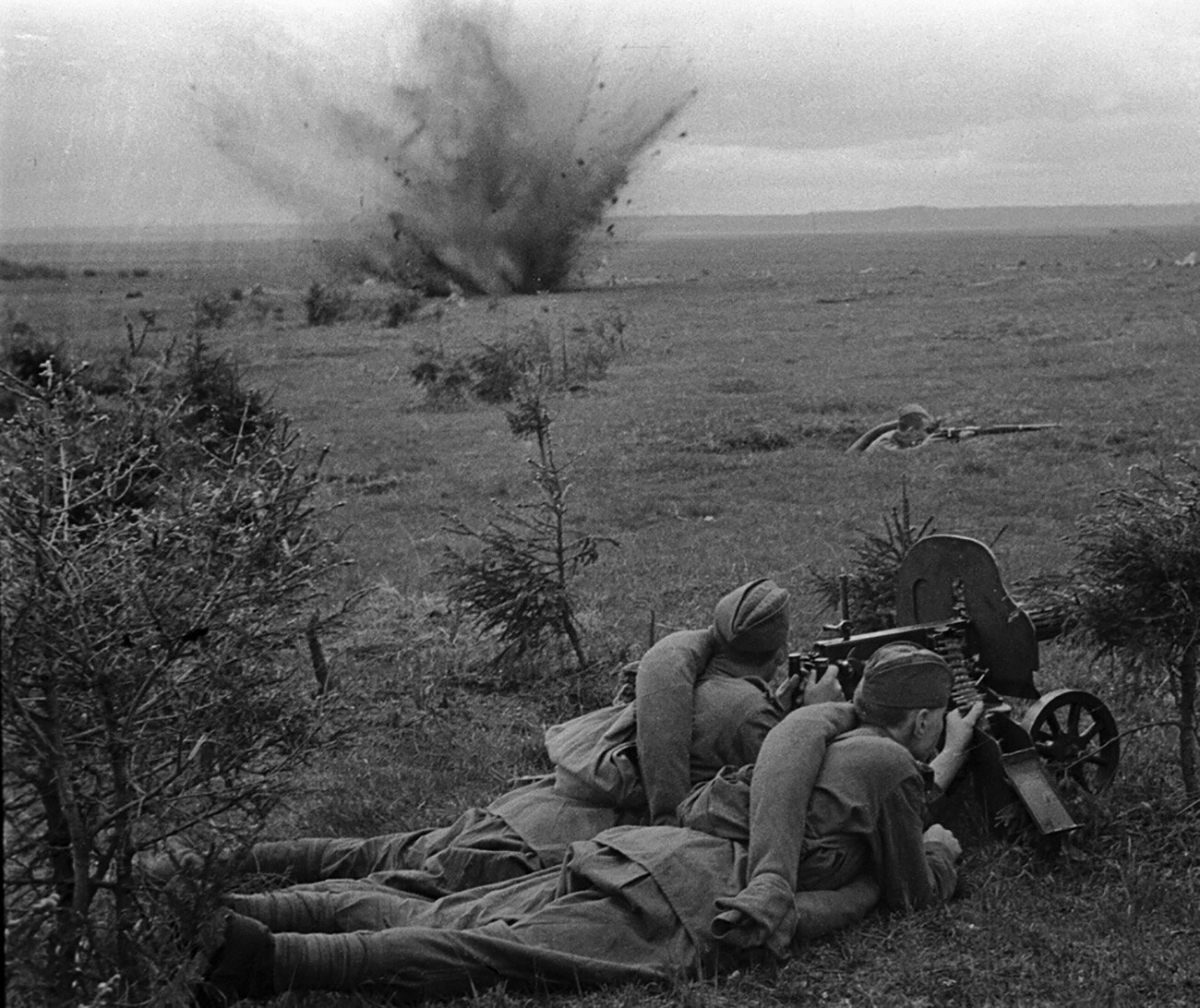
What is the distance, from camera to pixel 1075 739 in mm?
6824

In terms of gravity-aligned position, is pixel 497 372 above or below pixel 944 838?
above

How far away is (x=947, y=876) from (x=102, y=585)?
328 centimetres

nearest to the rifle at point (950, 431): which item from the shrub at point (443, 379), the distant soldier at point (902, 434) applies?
the distant soldier at point (902, 434)

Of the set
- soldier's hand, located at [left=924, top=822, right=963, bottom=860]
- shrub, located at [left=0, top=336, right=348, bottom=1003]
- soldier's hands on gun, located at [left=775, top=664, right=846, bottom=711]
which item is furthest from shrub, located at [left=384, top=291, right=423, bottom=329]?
shrub, located at [left=0, top=336, right=348, bottom=1003]

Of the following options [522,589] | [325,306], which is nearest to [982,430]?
[522,589]

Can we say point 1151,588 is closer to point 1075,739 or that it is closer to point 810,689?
point 1075,739

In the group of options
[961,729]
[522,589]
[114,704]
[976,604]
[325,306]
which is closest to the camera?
[114,704]

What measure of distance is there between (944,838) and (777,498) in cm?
1039

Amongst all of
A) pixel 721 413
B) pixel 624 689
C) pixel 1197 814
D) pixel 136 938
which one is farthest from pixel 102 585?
pixel 721 413

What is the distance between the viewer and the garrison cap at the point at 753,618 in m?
6.26

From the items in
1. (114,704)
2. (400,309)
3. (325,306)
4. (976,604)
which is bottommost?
(976,604)

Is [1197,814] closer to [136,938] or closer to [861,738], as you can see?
[861,738]

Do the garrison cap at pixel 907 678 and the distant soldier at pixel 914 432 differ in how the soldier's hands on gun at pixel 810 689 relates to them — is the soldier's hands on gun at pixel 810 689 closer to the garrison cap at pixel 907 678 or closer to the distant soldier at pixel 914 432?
the garrison cap at pixel 907 678

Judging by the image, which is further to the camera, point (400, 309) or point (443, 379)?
point (400, 309)
